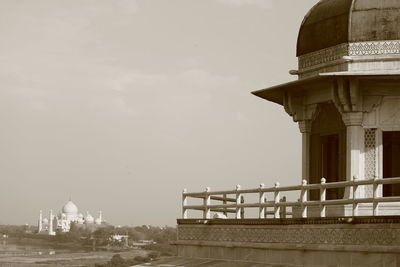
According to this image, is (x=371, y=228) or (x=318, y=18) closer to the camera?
(x=371, y=228)

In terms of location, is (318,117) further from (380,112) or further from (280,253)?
(280,253)

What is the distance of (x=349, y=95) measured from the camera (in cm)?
1886

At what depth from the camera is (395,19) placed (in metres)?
19.2

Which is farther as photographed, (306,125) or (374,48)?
(306,125)

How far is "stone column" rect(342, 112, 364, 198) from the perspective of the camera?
61.9ft

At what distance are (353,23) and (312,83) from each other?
1.63 m

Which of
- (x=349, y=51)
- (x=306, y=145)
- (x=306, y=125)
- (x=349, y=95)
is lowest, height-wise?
(x=306, y=145)

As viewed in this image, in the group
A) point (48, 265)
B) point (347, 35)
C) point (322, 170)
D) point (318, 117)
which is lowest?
point (48, 265)

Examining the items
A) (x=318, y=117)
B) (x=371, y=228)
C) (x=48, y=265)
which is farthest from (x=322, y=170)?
(x=48, y=265)

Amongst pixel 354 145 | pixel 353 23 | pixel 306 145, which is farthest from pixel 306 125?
pixel 353 23

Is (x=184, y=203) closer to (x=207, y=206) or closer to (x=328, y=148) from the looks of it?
(x=207, y=206)

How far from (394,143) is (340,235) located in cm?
417

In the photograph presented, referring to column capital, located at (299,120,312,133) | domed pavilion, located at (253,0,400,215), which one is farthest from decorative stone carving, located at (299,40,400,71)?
column capital, located at (299,120,312,133)

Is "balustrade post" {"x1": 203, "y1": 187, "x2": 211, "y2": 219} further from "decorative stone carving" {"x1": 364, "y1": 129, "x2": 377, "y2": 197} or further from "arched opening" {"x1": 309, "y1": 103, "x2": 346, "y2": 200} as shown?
"decorative stone carving" {"x1": 364, "y1": 129, "x2": 377, "y2": 197}
